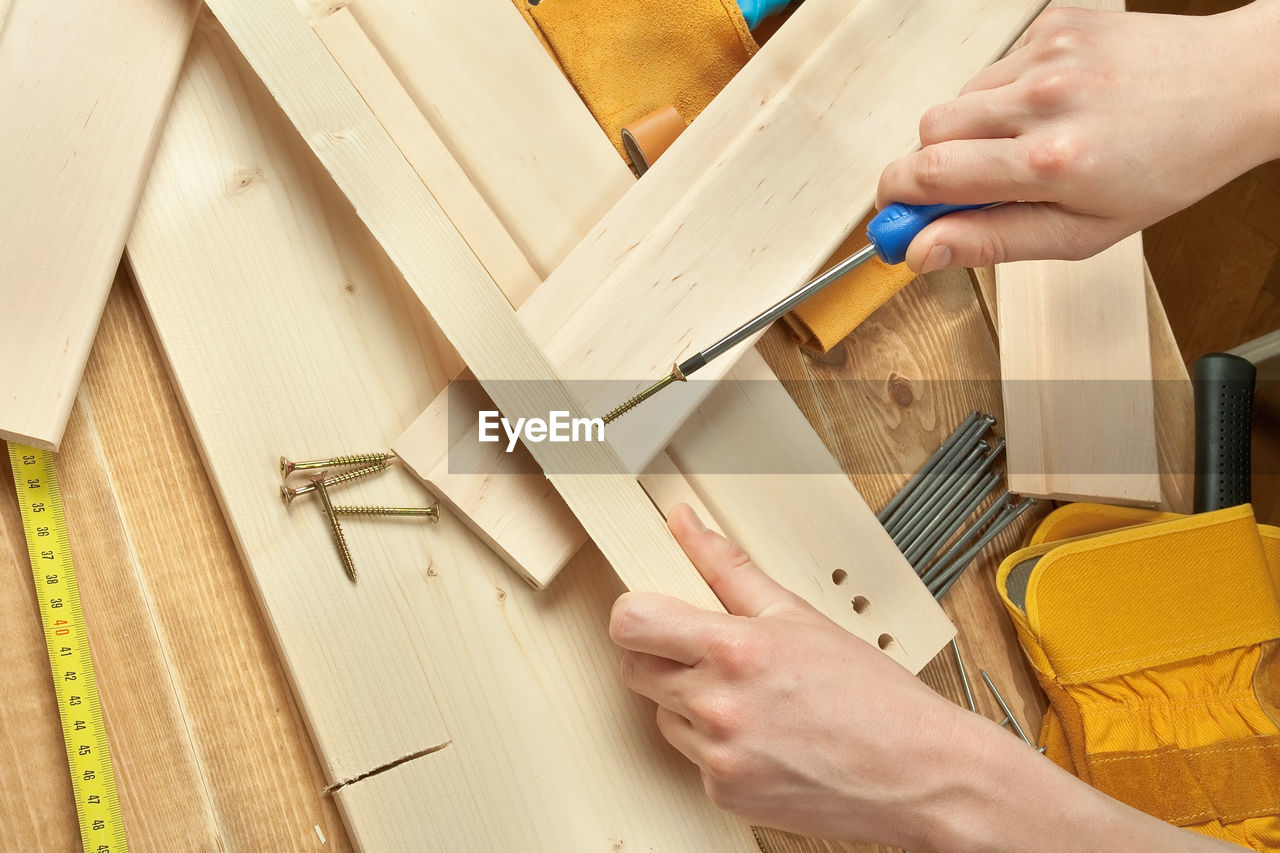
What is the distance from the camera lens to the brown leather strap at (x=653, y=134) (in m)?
1.15

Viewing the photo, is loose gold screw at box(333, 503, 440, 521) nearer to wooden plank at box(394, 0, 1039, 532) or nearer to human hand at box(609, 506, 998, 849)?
wooden plank at box(394, 0, 1039, 532)

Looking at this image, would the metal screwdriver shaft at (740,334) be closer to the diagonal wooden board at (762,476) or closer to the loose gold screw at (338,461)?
the diagonal wooden board at (762,476)

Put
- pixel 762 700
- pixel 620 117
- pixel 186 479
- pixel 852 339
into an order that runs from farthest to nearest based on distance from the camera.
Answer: pixel 852 339 → pixel 620 117 → pixel 186 479 → pixel 762 700

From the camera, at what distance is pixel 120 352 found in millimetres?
1043

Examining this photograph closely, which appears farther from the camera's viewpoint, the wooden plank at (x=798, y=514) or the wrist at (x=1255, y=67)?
the wooden plank at (x=798, y=514)

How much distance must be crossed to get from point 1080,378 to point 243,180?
3.74ft

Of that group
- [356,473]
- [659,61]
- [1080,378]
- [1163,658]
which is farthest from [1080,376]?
[356,473]

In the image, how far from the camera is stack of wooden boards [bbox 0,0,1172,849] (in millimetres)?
975

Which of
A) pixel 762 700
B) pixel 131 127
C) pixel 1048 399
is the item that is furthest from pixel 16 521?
pixel 1048 399

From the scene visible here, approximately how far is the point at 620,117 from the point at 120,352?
68 cm

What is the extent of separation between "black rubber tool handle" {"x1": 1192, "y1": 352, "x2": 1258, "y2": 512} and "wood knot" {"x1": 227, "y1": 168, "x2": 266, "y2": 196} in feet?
4.46

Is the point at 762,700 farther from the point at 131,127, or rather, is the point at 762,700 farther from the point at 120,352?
the point at 131,127

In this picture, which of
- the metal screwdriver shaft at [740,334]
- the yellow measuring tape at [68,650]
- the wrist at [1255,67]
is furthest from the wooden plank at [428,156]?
the wrist at [1255,67]

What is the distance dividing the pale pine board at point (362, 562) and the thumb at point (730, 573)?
0.12 meters
